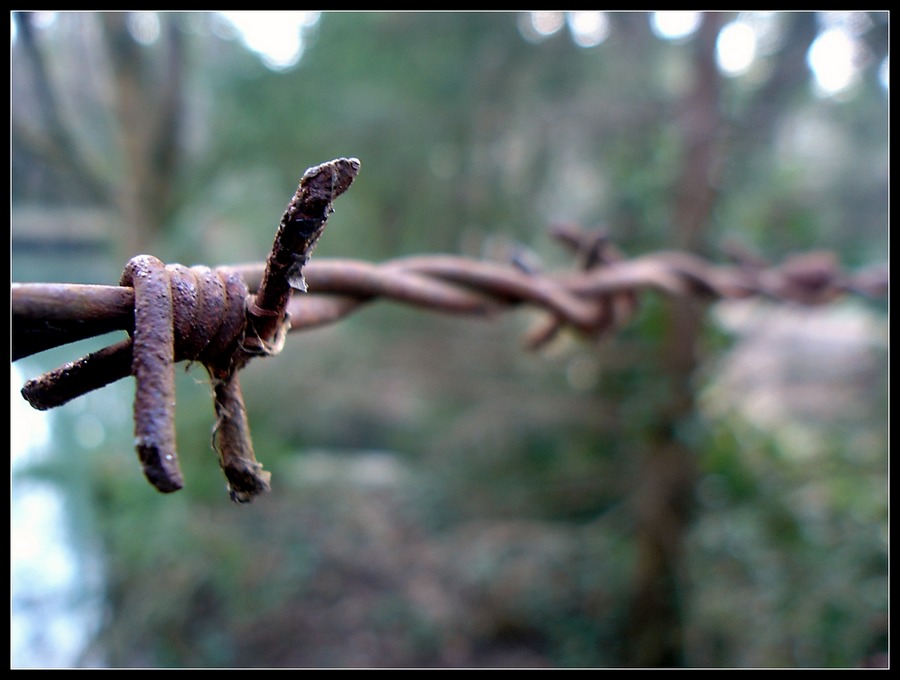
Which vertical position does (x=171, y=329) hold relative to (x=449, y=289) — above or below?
below

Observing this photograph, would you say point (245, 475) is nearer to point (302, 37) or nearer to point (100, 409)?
point (100, 409)

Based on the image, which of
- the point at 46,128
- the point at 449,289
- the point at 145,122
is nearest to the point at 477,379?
the point at 145,122

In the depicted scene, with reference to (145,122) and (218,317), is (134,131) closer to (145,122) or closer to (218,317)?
(145,122)

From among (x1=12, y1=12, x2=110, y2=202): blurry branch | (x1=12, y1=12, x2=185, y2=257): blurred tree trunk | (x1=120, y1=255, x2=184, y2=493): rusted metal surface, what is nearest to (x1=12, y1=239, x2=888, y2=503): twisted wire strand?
(x1=120, y1=255, x2=184, y2=493): rusted metal surface

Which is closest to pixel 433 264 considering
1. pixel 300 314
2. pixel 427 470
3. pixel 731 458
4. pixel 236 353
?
pixel 300 314

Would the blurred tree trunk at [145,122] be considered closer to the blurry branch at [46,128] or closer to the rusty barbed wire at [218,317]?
the blurry branch at [46,128]

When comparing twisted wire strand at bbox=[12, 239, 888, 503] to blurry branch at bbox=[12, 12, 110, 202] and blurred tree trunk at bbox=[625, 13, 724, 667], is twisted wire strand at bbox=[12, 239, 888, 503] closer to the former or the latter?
Answer: blurry branch at bbox=[12, 12, 110, 202]
